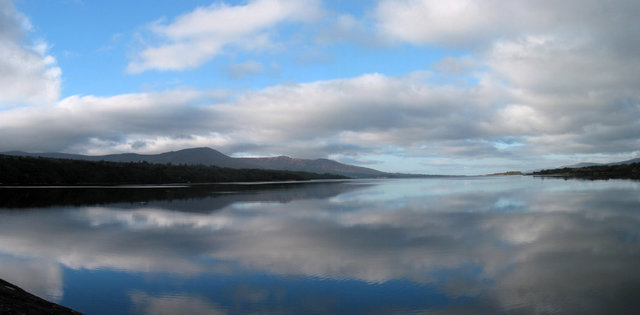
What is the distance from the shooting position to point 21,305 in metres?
6.67

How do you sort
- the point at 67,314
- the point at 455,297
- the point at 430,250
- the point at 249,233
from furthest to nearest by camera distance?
the point at 249,233 < the point at 430,250 < the point at 455,297 < the point at 67,314

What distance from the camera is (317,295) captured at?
28.2 feet

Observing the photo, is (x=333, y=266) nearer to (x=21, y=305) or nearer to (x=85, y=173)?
(x=21, y=305)

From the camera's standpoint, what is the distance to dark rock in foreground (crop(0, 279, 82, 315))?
6.31 meters

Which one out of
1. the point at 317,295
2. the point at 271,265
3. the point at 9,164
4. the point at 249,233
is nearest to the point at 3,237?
the point at 249,233

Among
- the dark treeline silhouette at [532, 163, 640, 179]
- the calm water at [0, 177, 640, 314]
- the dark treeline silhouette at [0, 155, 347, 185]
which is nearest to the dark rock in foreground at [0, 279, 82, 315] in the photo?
the calm water at [0, 177, 640, 314]

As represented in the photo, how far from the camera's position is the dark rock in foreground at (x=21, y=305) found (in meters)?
6.31

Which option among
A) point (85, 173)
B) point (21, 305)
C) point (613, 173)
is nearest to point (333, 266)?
point (21, 305)

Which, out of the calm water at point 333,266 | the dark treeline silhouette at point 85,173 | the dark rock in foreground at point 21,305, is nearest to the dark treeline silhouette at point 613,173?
the calm water at point 333,266

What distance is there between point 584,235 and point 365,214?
1151 centimetres

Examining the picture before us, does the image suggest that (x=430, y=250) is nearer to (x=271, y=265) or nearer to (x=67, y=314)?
(x=271, y=265)

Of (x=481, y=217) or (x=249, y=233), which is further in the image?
(x=481, y=217)

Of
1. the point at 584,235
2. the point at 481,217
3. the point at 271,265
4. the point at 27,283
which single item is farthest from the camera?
the point at 481,217

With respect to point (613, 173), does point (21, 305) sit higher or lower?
lower
